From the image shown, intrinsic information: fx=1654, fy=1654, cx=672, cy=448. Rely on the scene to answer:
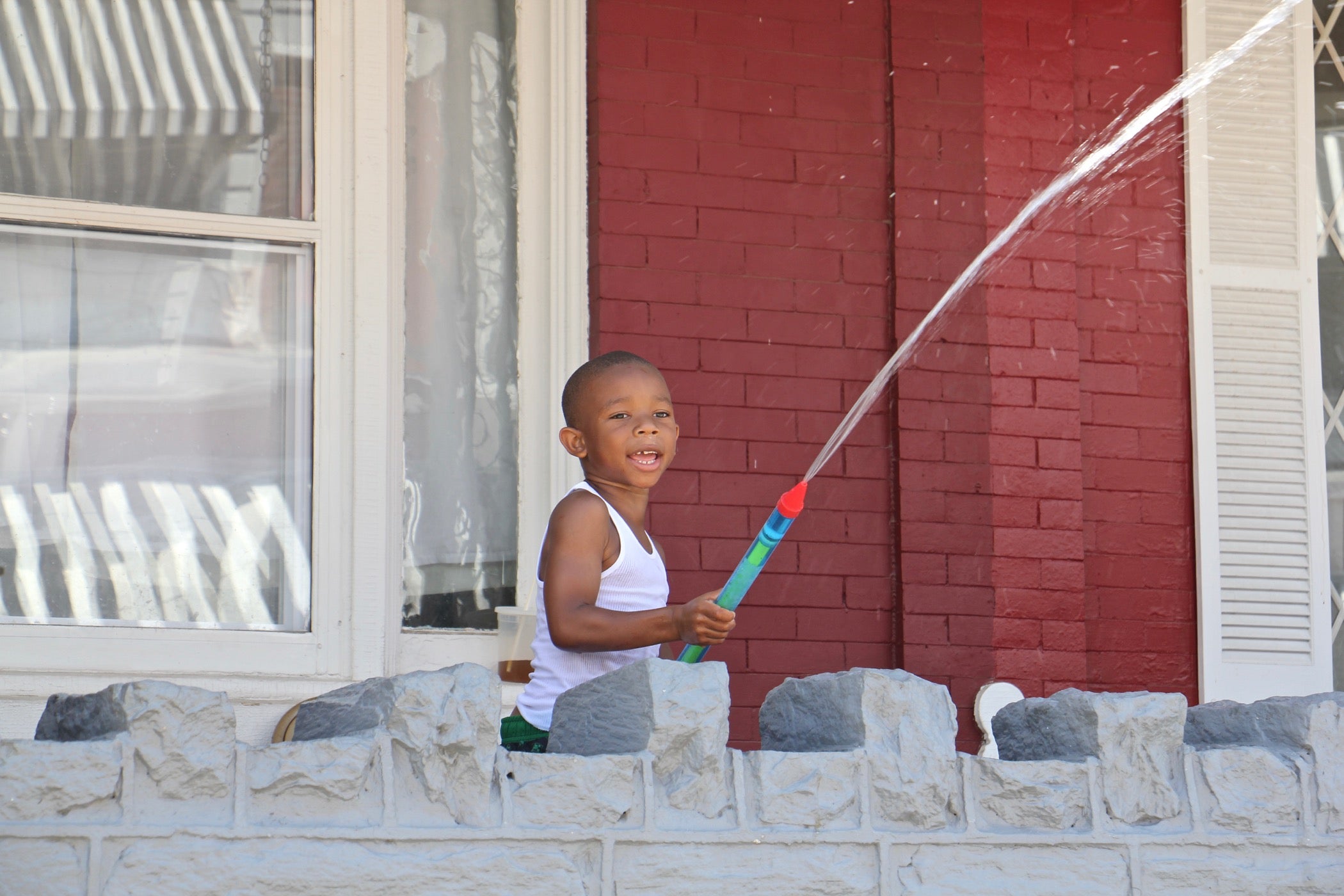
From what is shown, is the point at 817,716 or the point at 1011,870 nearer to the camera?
the point at 1011,870

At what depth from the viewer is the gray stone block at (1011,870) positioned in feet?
8.91

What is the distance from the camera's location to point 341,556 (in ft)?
15.1

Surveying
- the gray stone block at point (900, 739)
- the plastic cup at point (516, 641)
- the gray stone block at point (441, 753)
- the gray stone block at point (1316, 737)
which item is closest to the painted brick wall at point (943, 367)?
the plastic cup at point (516, 641)

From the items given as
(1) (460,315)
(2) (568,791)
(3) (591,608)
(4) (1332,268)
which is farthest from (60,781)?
(4) (1332,268)

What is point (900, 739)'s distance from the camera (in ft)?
8.98

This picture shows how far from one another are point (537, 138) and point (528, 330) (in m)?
0.59

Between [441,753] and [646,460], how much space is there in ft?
3.80

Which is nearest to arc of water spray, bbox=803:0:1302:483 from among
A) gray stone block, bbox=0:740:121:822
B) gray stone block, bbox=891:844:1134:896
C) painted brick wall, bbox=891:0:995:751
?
painted brick wall, bbox=891:0:995:751

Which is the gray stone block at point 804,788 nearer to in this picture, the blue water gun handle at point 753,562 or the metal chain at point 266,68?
the blue water gun handle at point 753,562

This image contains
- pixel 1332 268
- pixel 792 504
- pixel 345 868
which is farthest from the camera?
pixel 1332 268

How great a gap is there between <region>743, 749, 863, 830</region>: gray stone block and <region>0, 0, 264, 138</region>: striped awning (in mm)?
2877

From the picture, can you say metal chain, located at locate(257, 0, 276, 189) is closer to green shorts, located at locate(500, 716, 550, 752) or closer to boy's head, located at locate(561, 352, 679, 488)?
boy's head, located at locate(561, 352, 679, 488)

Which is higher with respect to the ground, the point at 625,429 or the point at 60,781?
the point at 625,429

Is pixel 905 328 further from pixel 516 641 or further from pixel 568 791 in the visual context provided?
pixel 568 791
